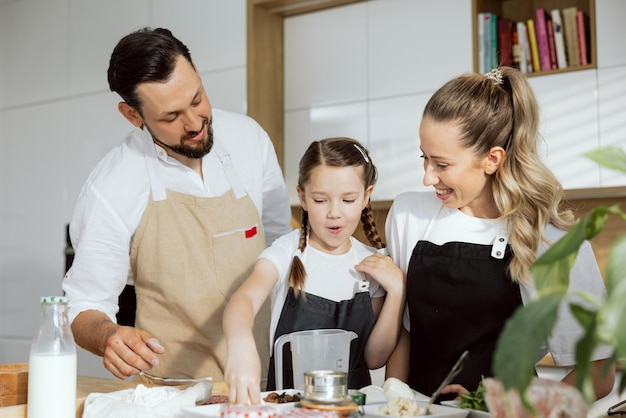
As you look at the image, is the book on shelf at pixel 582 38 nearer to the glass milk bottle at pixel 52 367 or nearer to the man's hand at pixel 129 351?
the man's hand at pixel 129 351

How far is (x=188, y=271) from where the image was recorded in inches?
77.1

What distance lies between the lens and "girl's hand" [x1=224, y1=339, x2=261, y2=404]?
1106mm

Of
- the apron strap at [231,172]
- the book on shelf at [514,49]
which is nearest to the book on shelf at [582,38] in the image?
the book on shelf at [514,49]

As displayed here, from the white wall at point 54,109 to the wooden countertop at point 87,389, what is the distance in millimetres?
2300

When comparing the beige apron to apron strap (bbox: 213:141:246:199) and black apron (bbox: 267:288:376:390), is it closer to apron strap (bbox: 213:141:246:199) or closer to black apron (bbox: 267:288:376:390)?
apron strap (bbox: 213:141:246:199)

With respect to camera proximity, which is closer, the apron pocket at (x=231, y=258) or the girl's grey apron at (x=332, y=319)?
the girl's grey apron at (x=332, y=319)

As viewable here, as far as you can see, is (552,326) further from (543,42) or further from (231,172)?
(543,42)

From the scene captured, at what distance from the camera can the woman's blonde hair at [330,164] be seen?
1656 millimetres

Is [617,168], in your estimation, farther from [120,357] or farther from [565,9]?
[565,9]

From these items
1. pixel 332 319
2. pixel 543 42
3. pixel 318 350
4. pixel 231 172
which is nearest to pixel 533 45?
pixel 543 42

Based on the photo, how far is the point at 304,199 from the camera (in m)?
1.71

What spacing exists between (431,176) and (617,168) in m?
0.79

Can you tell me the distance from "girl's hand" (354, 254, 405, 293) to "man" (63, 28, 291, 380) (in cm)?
47

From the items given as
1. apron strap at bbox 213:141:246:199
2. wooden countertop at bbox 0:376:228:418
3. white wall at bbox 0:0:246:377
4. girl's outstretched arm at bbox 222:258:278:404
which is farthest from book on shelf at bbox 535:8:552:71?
wooden countertop at bbox 0:376:228:418
